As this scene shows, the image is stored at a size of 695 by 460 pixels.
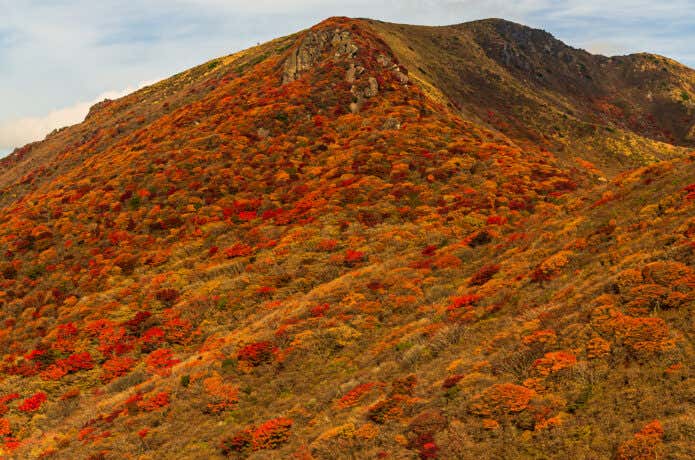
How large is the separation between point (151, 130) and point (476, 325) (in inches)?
2419

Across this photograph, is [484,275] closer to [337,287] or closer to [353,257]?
[337,287]

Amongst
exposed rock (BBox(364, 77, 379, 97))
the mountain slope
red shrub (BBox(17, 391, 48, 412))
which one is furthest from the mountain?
the mountain slope

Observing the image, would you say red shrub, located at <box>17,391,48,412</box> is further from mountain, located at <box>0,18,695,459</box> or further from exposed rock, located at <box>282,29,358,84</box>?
exposed rock, located at <box>282,29,358,84</box>

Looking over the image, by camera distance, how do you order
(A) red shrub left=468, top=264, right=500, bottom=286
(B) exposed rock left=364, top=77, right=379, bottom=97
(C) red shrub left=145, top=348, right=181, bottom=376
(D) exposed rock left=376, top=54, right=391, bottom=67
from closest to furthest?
(A) red shrub left=468, top=264, right=500, bottom=286
(C) red shrub left=145, top=348, right=181, bottom=376
(B) exposed rock left=364, top=77, right=379, bottom=97
(D) exposed rock left=376, top=54, right=391, bottom=67

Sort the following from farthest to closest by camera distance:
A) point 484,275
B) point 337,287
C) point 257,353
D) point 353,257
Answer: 1. point 353,257
2. point 337,287
3. point 484,275
4. point 257,353

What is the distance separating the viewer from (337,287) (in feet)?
104

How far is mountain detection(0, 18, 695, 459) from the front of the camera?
619 inches

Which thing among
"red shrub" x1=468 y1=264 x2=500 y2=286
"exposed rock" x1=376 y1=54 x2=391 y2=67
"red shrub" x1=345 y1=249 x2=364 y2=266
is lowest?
"red shrub" x1=468 y1=264 x2=500 y2=286

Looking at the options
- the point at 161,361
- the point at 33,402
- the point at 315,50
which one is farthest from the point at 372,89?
the point at 33,402

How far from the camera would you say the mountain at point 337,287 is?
15.7m

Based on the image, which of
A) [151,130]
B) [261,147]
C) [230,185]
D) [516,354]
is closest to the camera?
[516,354]

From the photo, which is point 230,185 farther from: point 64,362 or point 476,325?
point 476,325

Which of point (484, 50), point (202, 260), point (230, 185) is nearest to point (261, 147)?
point (230, 185)

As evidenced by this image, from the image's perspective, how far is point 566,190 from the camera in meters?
45.5
